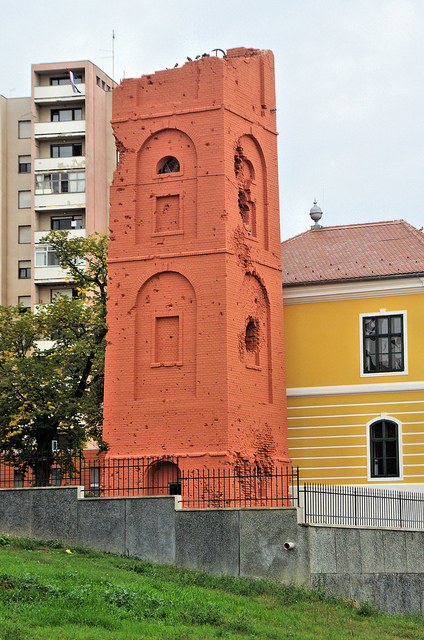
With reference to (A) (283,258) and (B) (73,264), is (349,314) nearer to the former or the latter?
(A) (283,258)

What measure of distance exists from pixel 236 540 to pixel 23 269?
131 ft

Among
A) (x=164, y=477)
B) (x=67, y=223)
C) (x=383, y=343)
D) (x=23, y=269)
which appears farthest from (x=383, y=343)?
(x=23, y=269)

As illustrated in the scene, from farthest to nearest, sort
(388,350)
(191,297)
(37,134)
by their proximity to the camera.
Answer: (37,134), (388,350), (191,297)

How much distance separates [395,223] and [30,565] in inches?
828

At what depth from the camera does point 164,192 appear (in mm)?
32062

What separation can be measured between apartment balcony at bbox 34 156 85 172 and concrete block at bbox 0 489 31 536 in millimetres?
35760

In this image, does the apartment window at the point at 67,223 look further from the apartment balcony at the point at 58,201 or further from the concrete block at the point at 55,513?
the concrete block at the point at 55,513

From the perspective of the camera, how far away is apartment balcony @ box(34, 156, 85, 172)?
59.3 m

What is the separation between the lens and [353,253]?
1387 inches

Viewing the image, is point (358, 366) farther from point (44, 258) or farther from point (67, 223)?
point (67, 223)

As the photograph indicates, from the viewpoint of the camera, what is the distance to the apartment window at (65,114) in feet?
198

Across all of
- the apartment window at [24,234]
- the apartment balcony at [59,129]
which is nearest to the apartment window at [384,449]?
the apartment balcony at [59,129]

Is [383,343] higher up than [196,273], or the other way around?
[196,273]

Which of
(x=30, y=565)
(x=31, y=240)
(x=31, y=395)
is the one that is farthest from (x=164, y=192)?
(x=31, y=240)
